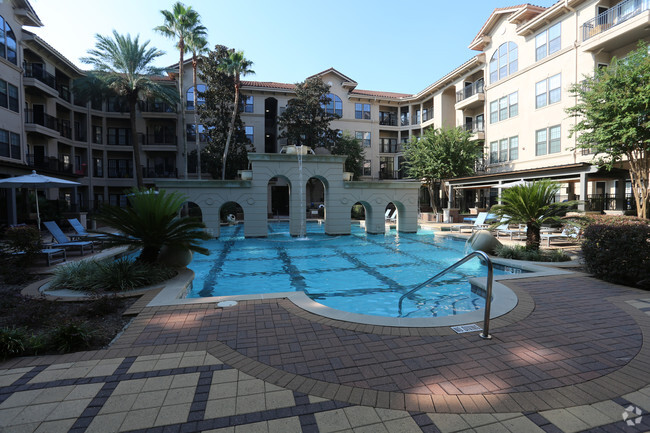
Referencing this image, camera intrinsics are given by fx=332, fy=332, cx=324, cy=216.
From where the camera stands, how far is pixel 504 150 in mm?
26812

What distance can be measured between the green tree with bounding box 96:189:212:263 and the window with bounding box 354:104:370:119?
35025 mm

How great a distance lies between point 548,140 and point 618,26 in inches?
274

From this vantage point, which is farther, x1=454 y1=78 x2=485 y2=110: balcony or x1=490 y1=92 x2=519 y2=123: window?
x1=454 y1=78 x2=485 y2=110: balcony

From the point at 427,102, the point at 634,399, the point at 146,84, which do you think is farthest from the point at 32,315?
the point at 427,102

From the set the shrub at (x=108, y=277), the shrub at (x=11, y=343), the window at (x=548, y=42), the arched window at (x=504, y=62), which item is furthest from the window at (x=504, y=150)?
the shrub at (x=11, y=343)

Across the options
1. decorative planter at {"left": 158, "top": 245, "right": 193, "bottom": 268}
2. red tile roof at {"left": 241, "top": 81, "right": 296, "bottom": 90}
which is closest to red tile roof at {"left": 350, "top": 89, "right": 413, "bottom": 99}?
Answer: red tile roof at {"left": 241, "top": 81, "right": 296, "bottom": 90}

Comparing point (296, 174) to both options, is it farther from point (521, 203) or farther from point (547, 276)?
point (547, 276)

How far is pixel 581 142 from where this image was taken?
17500 mm

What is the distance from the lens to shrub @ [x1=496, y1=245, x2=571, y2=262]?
33.1 feet

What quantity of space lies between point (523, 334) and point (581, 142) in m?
17.9

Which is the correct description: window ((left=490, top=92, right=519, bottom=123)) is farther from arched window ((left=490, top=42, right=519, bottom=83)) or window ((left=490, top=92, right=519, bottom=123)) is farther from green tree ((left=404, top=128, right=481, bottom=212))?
green tree ((left=404, top=128, right=481, bottom=212))

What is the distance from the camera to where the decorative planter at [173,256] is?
8.78 meters

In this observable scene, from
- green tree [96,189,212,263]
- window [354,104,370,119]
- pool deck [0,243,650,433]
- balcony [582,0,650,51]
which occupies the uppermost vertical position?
window [354,104,370,119]

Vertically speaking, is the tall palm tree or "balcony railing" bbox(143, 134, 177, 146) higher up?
the tall palm tree
